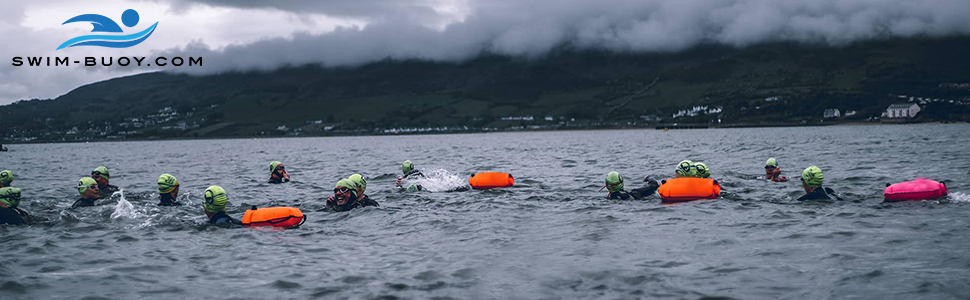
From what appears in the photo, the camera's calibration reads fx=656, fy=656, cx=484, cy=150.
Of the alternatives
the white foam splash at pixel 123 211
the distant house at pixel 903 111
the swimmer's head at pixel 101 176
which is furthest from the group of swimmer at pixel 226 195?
the distant house at pixel 903 111

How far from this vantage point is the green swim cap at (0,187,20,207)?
51.4ft

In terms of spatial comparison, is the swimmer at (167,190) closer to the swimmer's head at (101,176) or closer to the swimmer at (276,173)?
the swimmer's head at (101,176)

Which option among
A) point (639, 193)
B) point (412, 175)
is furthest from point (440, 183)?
→ point (639, 193)

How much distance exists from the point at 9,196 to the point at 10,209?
324 millimetres

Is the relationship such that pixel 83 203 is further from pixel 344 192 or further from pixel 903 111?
pixel 903 111

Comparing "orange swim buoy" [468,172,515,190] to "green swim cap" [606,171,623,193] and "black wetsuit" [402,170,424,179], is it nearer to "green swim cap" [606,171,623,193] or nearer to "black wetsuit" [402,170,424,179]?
"black wetsuit" [402,170,424,179]

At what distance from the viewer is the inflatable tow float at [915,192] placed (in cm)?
1675

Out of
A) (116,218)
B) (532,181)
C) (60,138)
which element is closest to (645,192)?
(532,181)

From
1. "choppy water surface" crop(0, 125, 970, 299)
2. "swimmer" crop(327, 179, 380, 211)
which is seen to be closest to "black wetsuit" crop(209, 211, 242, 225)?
"choppy water surface" crop(0, 125, 970, 299)

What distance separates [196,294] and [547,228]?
786 cm

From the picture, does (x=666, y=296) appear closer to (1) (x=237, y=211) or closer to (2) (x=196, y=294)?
(2) (x=196, y=294)

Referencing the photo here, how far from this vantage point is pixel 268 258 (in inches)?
473

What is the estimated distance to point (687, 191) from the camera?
18203mm

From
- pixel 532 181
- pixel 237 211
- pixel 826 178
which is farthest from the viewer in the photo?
pixel 532 181
